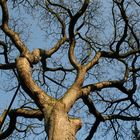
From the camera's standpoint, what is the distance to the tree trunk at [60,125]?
6758 millimetres

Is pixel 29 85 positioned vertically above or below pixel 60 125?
above

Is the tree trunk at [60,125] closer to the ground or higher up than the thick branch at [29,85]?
closer to the ground

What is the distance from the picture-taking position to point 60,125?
22.7 ft

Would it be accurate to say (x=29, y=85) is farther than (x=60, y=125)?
Yes

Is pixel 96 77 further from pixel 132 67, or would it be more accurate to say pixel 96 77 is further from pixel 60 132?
pixel 60 132

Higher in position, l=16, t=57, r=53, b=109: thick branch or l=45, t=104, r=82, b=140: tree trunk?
l=16, t=57, r=53, b=109: thick branch

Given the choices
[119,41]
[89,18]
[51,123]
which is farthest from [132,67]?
[51,123]

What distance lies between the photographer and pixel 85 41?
12.5 m

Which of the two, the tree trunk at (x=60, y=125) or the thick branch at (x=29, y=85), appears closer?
the tree trunk at (x=60, y=125)

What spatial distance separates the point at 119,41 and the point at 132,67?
1187mm

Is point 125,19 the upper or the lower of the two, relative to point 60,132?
upper

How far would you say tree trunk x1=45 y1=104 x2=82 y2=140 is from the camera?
22.2 feet

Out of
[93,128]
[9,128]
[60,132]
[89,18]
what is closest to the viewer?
[60,132]

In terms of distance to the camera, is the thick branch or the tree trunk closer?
the tree trunk
